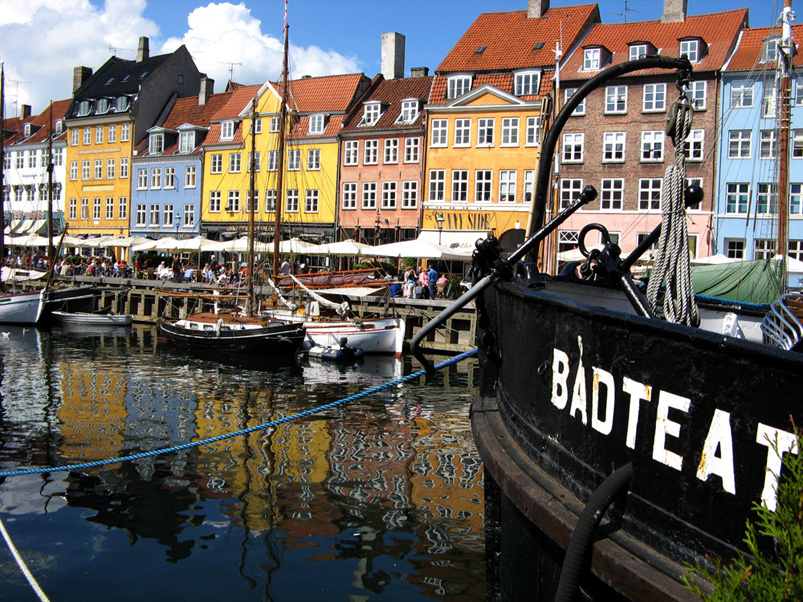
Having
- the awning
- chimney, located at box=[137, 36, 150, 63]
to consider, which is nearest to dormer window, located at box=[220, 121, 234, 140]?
chimney, located at box=[137, 36, 150, 63]

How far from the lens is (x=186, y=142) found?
172 ft

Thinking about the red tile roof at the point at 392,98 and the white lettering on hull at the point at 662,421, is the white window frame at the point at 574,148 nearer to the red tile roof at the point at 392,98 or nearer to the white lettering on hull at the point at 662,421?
the red tile roof at the point at 392,98

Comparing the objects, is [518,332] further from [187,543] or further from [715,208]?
[715,208]

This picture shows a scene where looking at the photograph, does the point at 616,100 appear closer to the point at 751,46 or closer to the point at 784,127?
the point at 751,46

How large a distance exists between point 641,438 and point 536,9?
4338 centimetres

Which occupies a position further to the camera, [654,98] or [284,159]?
[284,159]

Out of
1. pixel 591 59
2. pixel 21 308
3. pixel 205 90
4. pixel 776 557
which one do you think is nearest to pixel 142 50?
pixel 205 90

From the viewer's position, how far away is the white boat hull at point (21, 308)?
113 ft

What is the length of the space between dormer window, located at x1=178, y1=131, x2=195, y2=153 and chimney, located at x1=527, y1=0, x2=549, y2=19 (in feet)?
79.6

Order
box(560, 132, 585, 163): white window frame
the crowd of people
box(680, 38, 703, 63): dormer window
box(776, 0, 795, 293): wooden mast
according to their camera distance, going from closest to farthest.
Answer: box(776, 0, 795, 293): wooden mast → the crowd of people → box(680, 38, 703, 63): dormer window → box(560, 132, 585, 163): white window frame

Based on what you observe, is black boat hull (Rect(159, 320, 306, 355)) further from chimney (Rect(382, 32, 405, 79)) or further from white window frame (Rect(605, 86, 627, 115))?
chimney (Rect(382, 32, 405, 79))

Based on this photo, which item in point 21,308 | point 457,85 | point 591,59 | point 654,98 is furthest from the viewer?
point 457,85

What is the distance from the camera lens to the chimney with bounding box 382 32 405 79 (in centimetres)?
4822

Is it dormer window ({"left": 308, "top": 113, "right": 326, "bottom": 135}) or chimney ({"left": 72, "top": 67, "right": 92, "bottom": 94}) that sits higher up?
chimney ({"left": 72, "top": 67, "right": 92, "bottom": 94})
